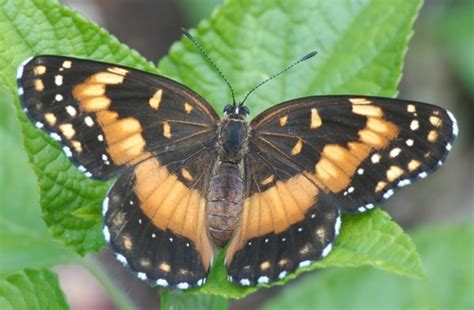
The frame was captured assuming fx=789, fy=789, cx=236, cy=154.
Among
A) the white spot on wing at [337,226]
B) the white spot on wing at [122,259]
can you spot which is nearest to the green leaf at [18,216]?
the white spot on wing at [122,259]

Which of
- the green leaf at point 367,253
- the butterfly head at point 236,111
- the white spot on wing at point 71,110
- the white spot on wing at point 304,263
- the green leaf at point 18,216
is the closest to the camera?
the green leaf at point 367,253

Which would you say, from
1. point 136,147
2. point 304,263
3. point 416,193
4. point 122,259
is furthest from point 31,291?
point 416,193

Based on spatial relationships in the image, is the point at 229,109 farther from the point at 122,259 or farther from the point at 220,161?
the point at 122,259

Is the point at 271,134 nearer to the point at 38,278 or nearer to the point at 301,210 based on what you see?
the point at 301,210

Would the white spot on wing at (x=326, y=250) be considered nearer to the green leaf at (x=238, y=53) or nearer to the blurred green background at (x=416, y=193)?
the green leaf at (x=238, y=53)

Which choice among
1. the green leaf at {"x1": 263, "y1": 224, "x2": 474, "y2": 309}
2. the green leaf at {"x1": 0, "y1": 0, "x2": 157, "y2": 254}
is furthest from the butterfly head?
the green leaf at {"x1": 263, "y1": 224, "x2": 474, "y2": 309}
